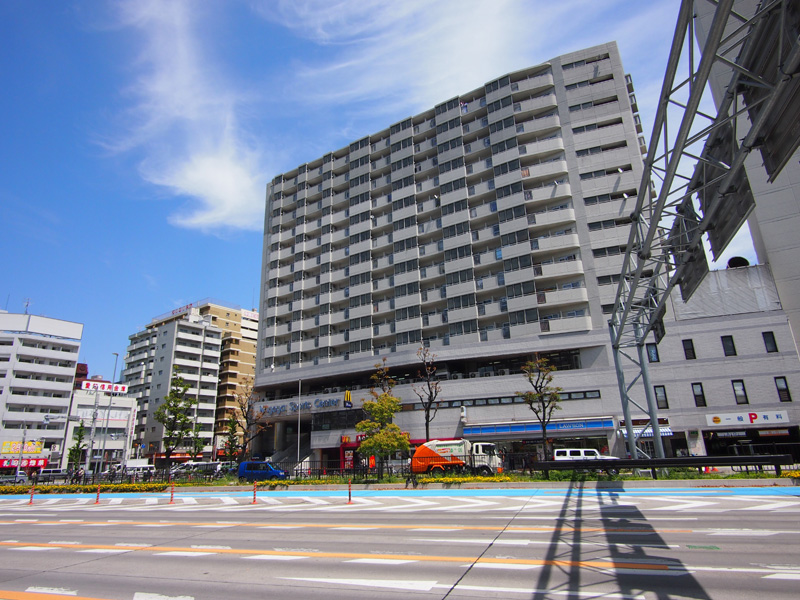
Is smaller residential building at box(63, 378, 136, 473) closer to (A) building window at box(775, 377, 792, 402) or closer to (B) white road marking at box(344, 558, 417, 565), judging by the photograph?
(B) white road marking at box(344, 558, 417, 565)

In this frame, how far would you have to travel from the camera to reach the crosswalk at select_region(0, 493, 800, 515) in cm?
1472

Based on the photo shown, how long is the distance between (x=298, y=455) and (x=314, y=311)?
61.2 feet

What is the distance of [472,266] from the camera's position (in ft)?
166

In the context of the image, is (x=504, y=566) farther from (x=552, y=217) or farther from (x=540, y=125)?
(x=540, y=125)

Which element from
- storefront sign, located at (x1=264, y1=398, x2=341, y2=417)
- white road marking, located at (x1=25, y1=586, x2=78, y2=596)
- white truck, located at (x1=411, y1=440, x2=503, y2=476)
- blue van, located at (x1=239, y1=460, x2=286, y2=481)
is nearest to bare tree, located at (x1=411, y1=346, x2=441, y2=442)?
storefront sign, located at (x1=264, y1=398, x2=341, y2=417)

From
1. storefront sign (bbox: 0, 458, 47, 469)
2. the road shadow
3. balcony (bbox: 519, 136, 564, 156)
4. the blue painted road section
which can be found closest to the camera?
the road shadow

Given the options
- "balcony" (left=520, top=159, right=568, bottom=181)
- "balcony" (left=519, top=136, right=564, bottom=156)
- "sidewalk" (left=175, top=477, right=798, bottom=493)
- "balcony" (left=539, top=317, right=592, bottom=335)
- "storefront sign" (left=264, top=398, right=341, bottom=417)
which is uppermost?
"balcony" (left=519, top=136, right=564, bottom=156)

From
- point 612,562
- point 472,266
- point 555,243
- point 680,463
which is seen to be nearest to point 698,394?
point 555,243

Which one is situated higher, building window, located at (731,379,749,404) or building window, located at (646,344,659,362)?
building window, located at (646,344,659,362)

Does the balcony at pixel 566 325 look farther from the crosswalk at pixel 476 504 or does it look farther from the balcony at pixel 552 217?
the crosswalk at pixel 476 504

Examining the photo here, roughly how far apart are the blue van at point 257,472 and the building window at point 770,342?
39737 millimetres

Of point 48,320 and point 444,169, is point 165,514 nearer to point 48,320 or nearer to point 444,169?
point 444,169

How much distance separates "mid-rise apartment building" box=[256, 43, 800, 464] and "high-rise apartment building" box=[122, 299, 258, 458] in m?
24.6

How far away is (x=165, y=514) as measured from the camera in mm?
19469
